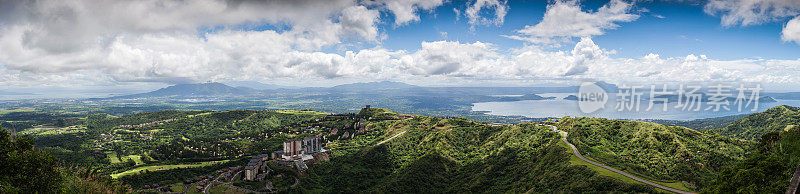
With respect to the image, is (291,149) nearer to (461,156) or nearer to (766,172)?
(461,156)

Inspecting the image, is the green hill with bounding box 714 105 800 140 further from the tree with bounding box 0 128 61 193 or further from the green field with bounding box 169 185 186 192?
the green field with bounding box 169 185 186 192

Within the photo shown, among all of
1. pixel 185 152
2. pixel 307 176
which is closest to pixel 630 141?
pixel 307 176

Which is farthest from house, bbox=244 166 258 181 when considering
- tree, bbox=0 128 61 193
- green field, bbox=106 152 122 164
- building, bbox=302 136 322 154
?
green field, bbox=106 152 122 164

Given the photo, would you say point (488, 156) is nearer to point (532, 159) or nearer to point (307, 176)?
point (532, 159)

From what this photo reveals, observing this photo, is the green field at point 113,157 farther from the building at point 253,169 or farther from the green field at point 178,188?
the building at point 253,169

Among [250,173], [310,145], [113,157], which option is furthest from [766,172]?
[113,157]

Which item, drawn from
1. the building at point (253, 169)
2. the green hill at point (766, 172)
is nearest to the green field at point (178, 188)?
the building at point (253, 169)
